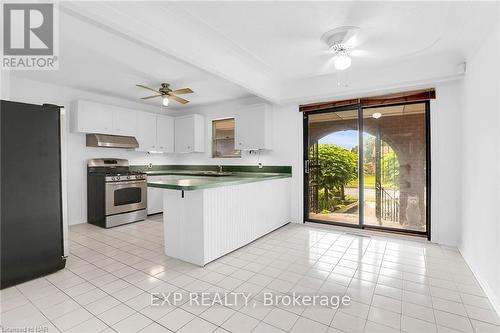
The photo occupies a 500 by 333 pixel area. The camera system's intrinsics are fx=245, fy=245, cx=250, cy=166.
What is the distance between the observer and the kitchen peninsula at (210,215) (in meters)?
2.79

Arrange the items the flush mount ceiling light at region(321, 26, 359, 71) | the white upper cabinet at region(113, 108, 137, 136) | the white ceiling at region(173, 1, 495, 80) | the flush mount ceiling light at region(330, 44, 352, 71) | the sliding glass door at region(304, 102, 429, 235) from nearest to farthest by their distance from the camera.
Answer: the white ceiling at region(173, 1, 495, 80), the flush mount ceiling light at region(321, 26, 359, 71), the flush mount ceiling light at region(330, 44, 352, 71), the sliding glass door at region(304, 102, 429, 235), the white upper cabinet at region(113, 108, 137, 136)

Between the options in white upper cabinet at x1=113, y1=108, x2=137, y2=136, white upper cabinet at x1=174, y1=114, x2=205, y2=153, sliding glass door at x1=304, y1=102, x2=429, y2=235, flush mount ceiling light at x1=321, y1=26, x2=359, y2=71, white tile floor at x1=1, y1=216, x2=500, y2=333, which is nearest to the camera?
white tile floor at x1=1, y1=216, x2=500, y2=333

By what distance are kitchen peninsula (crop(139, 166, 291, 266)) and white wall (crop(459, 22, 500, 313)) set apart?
253 cm

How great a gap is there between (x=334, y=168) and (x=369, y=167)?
25.0 inches

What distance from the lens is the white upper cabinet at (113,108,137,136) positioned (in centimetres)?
493

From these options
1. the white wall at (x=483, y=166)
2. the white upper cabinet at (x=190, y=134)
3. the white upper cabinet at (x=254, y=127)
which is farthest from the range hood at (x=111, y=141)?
the white wall at (x=483, y=166)

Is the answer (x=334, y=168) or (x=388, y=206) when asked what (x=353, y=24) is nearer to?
(x=334, y=168)

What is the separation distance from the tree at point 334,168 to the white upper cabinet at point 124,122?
3915 mm

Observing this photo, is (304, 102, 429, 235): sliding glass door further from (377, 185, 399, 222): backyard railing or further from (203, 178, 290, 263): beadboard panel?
(203, 178, 290, 263): beadboard panel

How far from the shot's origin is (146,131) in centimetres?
550

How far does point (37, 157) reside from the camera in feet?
8.17

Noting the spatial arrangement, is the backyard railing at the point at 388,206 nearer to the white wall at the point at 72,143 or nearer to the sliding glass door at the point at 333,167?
the sliding glass door at the point at 333,167

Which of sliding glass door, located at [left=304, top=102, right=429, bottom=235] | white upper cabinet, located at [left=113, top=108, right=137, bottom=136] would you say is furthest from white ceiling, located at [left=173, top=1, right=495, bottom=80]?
white upper cabinet, located at [left=113, top=108, right=137, bottom=136]

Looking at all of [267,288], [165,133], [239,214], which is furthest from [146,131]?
[267,288]
